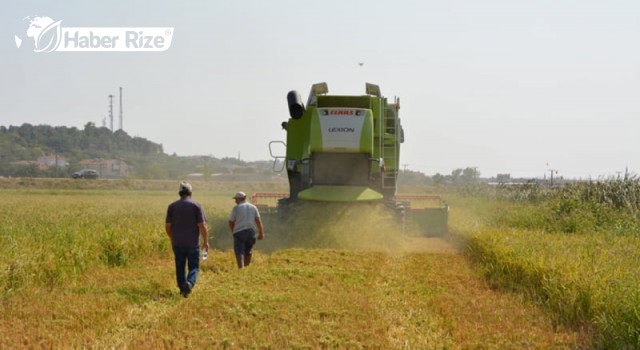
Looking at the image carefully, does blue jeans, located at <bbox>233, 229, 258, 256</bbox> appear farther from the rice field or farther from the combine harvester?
the combine harvester

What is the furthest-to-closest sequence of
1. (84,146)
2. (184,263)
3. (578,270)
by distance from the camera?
1. (84,146)
2. (184,263)
3. (578,270)

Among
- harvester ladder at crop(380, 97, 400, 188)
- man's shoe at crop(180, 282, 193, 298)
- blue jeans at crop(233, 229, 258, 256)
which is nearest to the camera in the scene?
man's shoe at crop(180, 282, 193, 298)

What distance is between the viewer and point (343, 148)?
51.0ft

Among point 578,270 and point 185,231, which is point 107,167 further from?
point 578,270

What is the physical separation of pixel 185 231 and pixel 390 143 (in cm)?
863

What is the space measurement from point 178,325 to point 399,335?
2.40m

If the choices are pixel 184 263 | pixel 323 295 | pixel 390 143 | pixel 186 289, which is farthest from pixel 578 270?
pixel 390 143

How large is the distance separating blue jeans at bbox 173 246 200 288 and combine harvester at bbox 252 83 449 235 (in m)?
6.33

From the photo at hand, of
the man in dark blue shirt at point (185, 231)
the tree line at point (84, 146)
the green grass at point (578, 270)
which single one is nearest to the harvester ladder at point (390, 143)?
the green grass at point (578, 270)

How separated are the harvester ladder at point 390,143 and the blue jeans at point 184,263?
8200mm

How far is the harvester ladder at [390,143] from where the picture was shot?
16516 millimetres

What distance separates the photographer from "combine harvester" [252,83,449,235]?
51.0ft

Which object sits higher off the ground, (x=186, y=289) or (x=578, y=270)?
(x=578, y=270)

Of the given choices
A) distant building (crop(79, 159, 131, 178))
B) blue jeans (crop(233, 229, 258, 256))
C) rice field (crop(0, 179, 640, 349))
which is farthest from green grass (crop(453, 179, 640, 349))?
distant building (crop(79, 159, 131, 178))
